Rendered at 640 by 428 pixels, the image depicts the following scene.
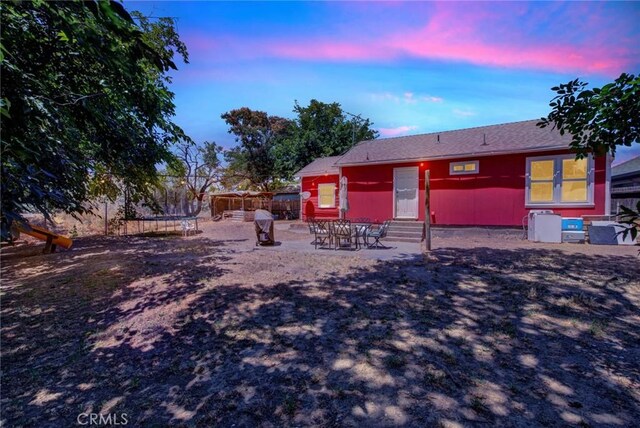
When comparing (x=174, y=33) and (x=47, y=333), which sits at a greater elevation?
(x=174, y=33)

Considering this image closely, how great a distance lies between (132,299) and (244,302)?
6.74 feet

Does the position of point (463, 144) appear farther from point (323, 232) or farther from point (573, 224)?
point (323, 232)

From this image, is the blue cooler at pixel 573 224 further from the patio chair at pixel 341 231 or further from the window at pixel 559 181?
the patio chair at pixel 341 231

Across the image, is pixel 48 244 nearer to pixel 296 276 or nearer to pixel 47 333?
pixel 47 333

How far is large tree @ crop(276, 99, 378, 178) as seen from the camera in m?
25.8

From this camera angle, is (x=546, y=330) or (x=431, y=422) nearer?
(x=431, y=422)

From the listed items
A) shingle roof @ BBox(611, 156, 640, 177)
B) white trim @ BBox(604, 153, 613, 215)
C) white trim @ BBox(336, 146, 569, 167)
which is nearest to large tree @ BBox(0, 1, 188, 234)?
white trim @ BBox(336, 146, 569, 167)

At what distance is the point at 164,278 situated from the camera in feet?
20.9

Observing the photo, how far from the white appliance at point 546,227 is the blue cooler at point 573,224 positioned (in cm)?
23

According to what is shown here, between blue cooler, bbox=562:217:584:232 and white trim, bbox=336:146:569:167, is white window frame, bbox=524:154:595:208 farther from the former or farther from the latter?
blue cooler, bbox=562:217:584:232

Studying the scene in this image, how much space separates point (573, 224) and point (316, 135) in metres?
19.1

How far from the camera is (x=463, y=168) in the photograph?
1220 centimetres

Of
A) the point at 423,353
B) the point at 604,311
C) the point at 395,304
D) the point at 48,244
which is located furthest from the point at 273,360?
the point at 48,244

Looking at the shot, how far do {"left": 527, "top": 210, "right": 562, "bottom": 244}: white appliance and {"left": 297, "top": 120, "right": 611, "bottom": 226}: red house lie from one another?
0.92 meters
